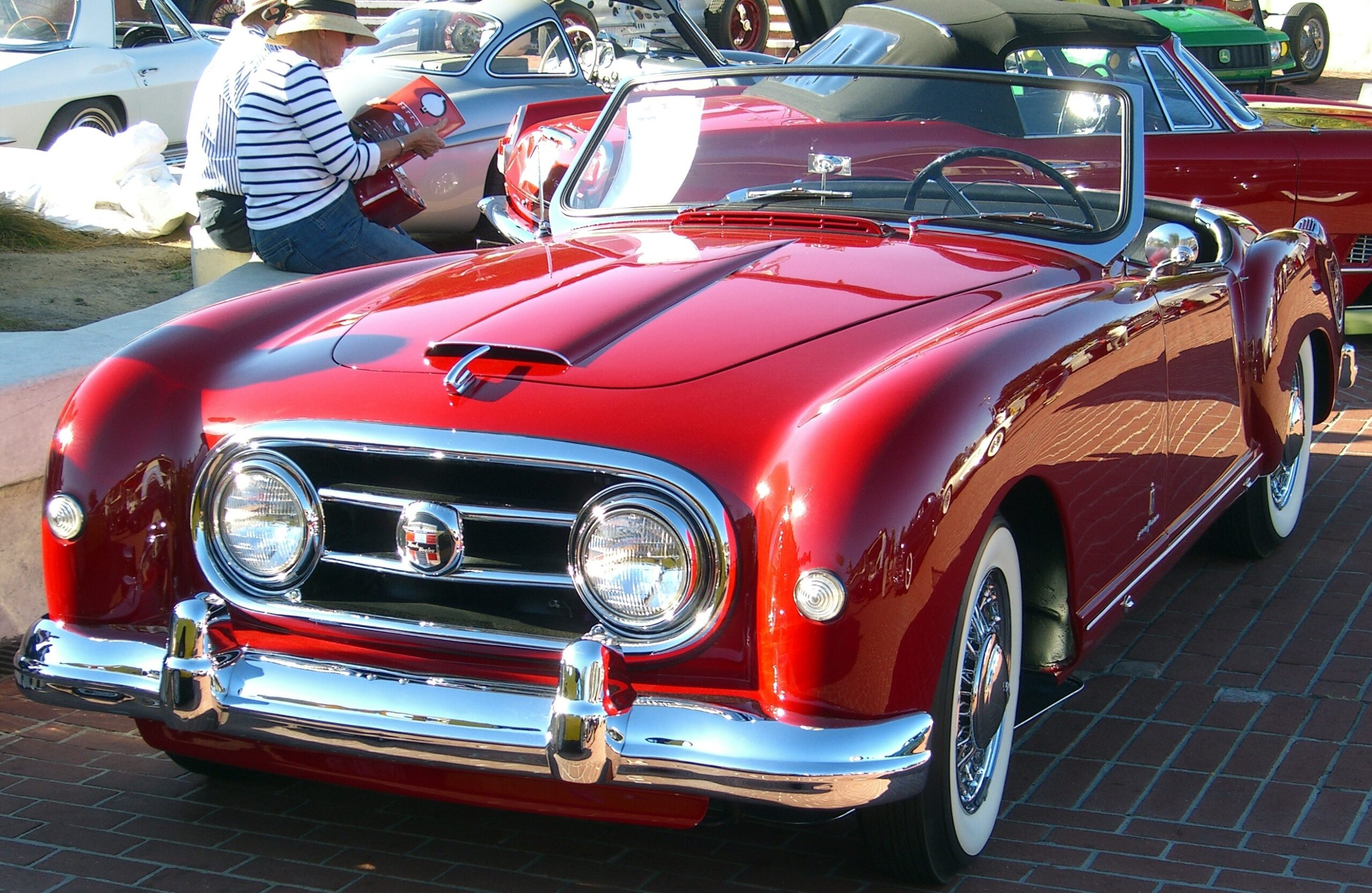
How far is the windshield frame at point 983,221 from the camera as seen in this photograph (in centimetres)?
393

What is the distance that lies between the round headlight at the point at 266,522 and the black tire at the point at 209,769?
69 cm

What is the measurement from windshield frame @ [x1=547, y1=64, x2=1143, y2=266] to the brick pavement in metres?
1.20

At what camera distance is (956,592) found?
275cm

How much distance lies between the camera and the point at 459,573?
9.29 feet

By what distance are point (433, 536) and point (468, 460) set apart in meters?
0.17

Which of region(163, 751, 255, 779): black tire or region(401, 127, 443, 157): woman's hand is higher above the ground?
region(401, 127, 443, 157): woman's hand

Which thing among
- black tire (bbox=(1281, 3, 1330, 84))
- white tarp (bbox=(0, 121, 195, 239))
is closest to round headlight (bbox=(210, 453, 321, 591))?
white tarp (bbox=(0, 121, 195, 239))

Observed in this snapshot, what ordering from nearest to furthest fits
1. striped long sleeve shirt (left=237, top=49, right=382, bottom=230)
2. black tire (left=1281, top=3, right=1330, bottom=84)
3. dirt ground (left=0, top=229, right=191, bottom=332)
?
1. striped long sleeve shirt (left=237, top=49, right=382, bottom=230)
2. dirt ground (left=0, top=229, right=191, bottom=332)
3. black tire (left=1281, top=3, right=1330, bottom=84)

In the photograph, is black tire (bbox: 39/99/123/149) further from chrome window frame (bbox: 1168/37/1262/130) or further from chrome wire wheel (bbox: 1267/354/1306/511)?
chrome wire wheel (bbox: 1267/354/1306/511)

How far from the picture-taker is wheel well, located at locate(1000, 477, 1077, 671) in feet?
10.6

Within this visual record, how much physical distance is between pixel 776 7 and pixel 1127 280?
18889 millimetres

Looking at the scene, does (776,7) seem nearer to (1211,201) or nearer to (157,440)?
(1211,201)

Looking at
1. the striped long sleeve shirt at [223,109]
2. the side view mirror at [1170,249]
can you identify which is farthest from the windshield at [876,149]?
the striped long sleeve shirt at [223,109]

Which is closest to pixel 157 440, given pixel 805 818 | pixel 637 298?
pixel 637 298
